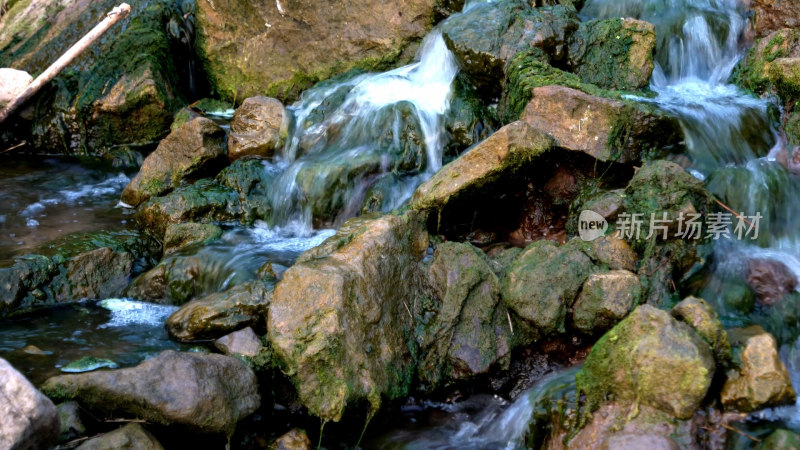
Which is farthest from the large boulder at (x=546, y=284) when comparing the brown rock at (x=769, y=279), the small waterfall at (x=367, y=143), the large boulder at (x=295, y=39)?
the large boulder at (x=295, y=39)

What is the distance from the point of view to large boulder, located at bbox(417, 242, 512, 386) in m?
4.04

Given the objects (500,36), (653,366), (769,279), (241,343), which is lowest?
(769,279)

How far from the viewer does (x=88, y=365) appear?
3990 mm

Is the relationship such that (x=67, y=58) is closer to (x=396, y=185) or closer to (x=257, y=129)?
(x=257, y=129)

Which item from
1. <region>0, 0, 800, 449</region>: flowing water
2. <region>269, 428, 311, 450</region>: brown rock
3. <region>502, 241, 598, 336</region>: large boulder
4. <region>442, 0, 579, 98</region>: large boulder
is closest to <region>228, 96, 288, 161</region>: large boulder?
<region>0, 0, 800, 449</region>: flowing water

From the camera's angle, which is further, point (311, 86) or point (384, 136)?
point (311, 86)

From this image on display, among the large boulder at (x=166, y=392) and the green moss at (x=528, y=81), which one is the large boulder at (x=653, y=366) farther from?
the green moss at (x=528, y=81)

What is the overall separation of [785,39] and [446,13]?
3394mm

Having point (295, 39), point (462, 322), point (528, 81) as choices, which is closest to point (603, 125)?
point (528, 81)

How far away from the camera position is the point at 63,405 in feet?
10.9

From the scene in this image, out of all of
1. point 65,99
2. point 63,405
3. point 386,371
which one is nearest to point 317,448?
point 386,371

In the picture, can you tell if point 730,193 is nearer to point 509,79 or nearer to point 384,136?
point 509,79

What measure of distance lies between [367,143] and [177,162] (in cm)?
192

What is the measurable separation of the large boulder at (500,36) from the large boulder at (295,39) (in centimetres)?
121
